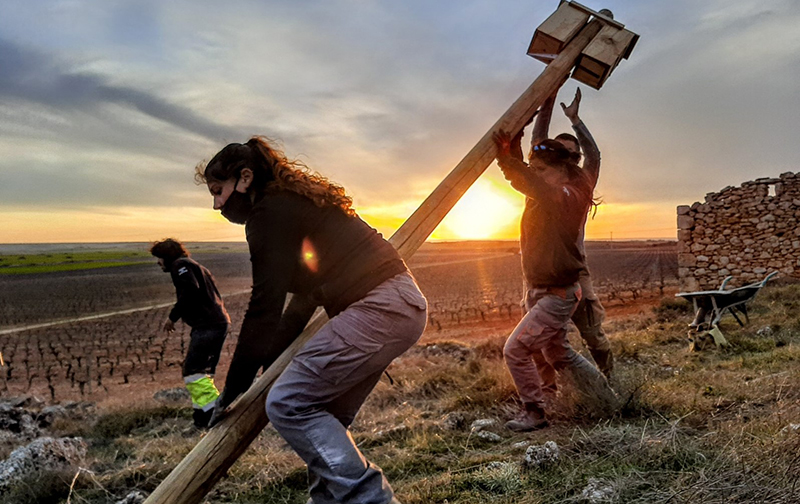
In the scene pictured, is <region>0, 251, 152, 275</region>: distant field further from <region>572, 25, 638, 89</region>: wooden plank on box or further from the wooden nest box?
<region>572, 25, 638, 89</region>: wooden plank on box

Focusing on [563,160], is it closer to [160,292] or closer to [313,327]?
[313,327]

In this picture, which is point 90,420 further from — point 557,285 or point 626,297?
point 626,297

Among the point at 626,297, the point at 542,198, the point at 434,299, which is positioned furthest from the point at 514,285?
the point at 542,198

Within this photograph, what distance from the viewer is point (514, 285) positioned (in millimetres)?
33188

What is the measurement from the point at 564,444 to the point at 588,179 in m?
2.08

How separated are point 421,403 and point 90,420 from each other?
171 inches

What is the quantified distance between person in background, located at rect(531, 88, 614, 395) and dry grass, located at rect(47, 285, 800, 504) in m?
0.40

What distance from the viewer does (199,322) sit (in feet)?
20.6

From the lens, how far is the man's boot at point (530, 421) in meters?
4.16

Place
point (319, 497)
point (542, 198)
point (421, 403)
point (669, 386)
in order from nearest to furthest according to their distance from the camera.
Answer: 1. point (319, 497)
2. point (542, 198)
3. point (669, 386)
4. point (421, 403)

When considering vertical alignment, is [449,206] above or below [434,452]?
above

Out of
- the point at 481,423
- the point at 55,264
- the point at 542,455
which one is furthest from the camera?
the point at 55,264

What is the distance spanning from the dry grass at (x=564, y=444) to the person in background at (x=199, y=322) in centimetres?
59

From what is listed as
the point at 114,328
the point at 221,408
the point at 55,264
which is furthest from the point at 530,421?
the point at 55,264
